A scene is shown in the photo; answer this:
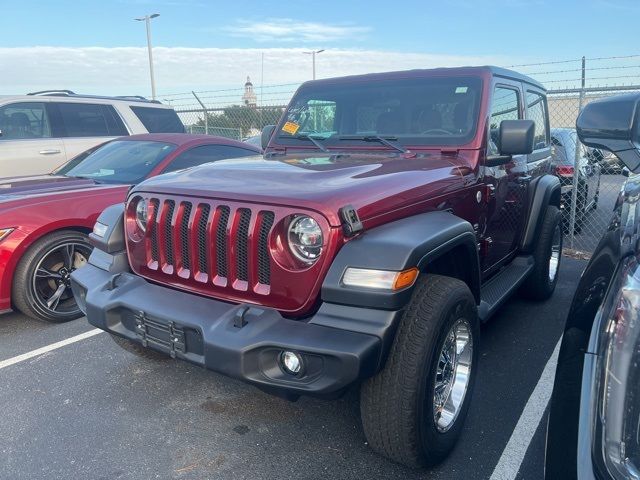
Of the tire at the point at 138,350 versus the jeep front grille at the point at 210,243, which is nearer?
the jeep front grille at the point at 210,243

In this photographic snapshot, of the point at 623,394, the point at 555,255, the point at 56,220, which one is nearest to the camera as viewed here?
the point at 623,394

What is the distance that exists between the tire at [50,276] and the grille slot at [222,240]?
89.1 inches

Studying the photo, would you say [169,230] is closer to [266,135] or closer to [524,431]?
[266,135]

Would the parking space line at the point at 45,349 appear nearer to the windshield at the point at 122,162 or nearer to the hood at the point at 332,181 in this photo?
the windshield at the point at 122,162

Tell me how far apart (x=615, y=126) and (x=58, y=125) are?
7244 millimetres

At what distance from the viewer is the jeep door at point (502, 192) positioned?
3508mm

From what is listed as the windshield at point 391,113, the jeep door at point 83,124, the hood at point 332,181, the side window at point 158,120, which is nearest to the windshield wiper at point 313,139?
the windshield at point 391,113

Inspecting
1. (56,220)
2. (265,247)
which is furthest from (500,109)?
(56,220)

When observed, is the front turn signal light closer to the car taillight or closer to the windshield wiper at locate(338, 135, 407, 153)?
the windshield wiper at locate(338, 135, 407, 153)

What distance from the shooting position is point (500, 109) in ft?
12.3

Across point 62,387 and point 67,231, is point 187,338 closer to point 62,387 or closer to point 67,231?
point 62,387

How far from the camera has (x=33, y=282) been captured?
162 inches

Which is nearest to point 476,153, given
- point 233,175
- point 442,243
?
point 442,243

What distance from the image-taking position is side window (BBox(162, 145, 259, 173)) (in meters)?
5.16
